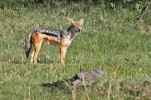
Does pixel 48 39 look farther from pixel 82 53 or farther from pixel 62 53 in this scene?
pixel 82 53

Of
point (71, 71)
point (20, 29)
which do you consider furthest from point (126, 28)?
point (71, 71)

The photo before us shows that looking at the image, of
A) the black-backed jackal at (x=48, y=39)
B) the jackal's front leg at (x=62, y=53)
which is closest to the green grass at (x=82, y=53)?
the jackal's front leg at (x=62, y=53)

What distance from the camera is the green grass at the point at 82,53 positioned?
8.88 meters

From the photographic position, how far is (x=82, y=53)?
1545 cm

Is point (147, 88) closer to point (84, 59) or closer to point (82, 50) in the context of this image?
point (84, 59)

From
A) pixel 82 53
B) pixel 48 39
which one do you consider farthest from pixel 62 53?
pixel 82 53

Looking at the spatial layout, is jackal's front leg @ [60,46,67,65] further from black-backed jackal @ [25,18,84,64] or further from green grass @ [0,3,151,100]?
green grass @ [0,3,151,100]

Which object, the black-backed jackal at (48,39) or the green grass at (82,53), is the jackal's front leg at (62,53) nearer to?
the black-backed jackal at (48,39)

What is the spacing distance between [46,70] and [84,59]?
2.62 meters

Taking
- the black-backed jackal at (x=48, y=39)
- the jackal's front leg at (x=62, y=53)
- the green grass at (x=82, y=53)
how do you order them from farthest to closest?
the black-backed jackal at (x=48, y=39)
the jackal's front leg at (x=62, y=53)
the green grass at (x=82, y=53)

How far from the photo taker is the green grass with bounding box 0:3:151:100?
29.1ft

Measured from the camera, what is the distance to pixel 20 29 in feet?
59.8

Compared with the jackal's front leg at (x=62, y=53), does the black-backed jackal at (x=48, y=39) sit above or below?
above

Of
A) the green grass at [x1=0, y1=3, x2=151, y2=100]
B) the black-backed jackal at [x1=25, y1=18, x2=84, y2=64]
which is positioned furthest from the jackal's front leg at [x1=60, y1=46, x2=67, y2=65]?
the green grass at [x1=0, y1=3, x2=151, y2=100]
